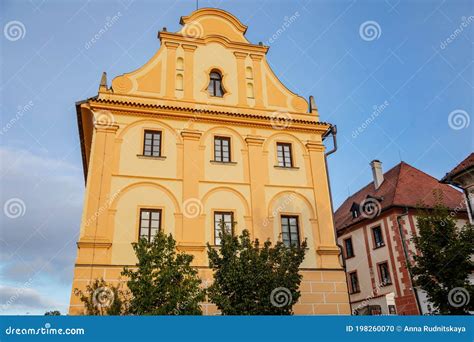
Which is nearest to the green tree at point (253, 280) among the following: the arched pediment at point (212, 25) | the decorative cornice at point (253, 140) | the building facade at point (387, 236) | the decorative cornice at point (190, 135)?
the decorative cornice at point (190, 135)

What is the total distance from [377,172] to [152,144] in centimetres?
2268

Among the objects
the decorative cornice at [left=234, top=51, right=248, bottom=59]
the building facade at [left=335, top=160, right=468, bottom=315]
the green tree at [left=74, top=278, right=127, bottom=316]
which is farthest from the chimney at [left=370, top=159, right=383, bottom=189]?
the green tree at [left=74, top=278, right=127, bottom=316]

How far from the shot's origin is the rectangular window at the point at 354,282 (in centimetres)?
3084

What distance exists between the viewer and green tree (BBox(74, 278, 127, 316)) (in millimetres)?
12062

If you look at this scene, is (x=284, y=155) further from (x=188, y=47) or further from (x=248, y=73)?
(x=188, y=47)

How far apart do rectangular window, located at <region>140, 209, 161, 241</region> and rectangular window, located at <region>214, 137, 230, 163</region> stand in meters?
3.38

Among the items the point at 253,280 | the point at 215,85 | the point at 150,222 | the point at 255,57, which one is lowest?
the point at 253,280

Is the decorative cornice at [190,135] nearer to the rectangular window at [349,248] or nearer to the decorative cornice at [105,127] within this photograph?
the decorative cornice at [105,127]

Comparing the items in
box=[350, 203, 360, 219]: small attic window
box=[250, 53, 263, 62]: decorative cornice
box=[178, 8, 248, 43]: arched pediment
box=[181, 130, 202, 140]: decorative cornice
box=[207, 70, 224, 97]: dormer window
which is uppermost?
box=[178, 8, 248, 43]: arched pediment

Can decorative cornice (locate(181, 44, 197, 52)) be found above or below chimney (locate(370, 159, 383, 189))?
below

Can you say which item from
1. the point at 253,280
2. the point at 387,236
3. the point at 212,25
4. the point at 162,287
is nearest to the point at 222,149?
the point at 212,25

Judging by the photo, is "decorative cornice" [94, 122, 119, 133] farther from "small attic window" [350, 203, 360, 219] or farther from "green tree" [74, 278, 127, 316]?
"small attic window" [350, 203, 360, 219]

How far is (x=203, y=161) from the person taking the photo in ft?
54.5

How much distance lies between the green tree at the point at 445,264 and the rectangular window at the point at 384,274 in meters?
11.6
